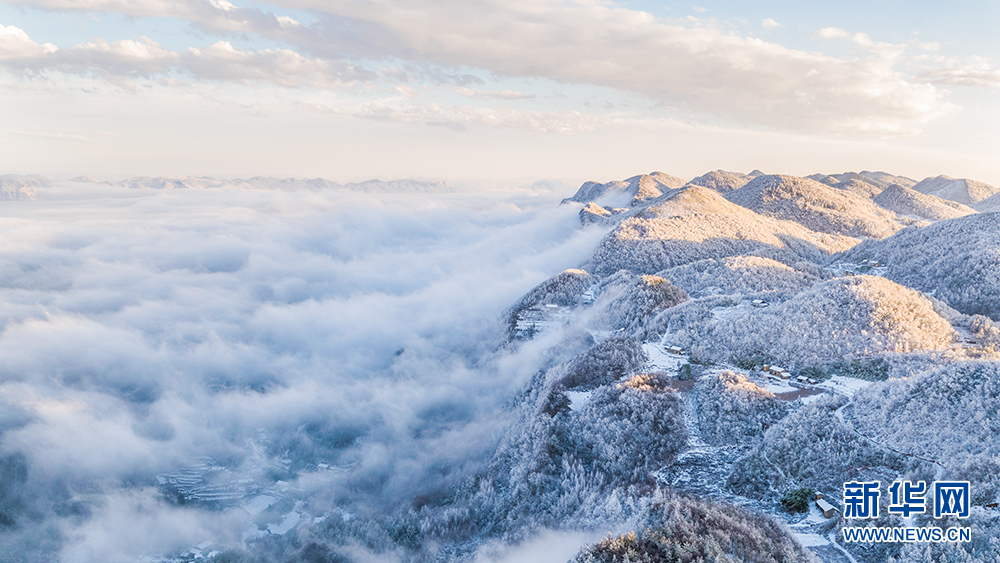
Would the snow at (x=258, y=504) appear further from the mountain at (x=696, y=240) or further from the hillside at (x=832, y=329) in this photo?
the mountain at (x=696, y=240)

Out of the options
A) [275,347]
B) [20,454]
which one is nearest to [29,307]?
[275,347]

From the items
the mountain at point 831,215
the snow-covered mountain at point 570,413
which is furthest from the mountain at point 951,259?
the mountain at point 831,215

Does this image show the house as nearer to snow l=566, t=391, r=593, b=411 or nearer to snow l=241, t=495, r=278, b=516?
snow l=566, t=391, r=593, b=411

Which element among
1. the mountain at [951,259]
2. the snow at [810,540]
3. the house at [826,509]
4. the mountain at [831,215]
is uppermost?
the mountain at [831,215]

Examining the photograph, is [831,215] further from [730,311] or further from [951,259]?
[730,311]

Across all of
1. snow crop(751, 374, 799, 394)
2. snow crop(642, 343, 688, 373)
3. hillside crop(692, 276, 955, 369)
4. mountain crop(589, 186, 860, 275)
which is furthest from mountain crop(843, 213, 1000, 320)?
snow crop(642, 343, 688, 373)

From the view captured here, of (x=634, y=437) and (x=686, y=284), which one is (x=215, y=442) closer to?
(x=634, y=437)
